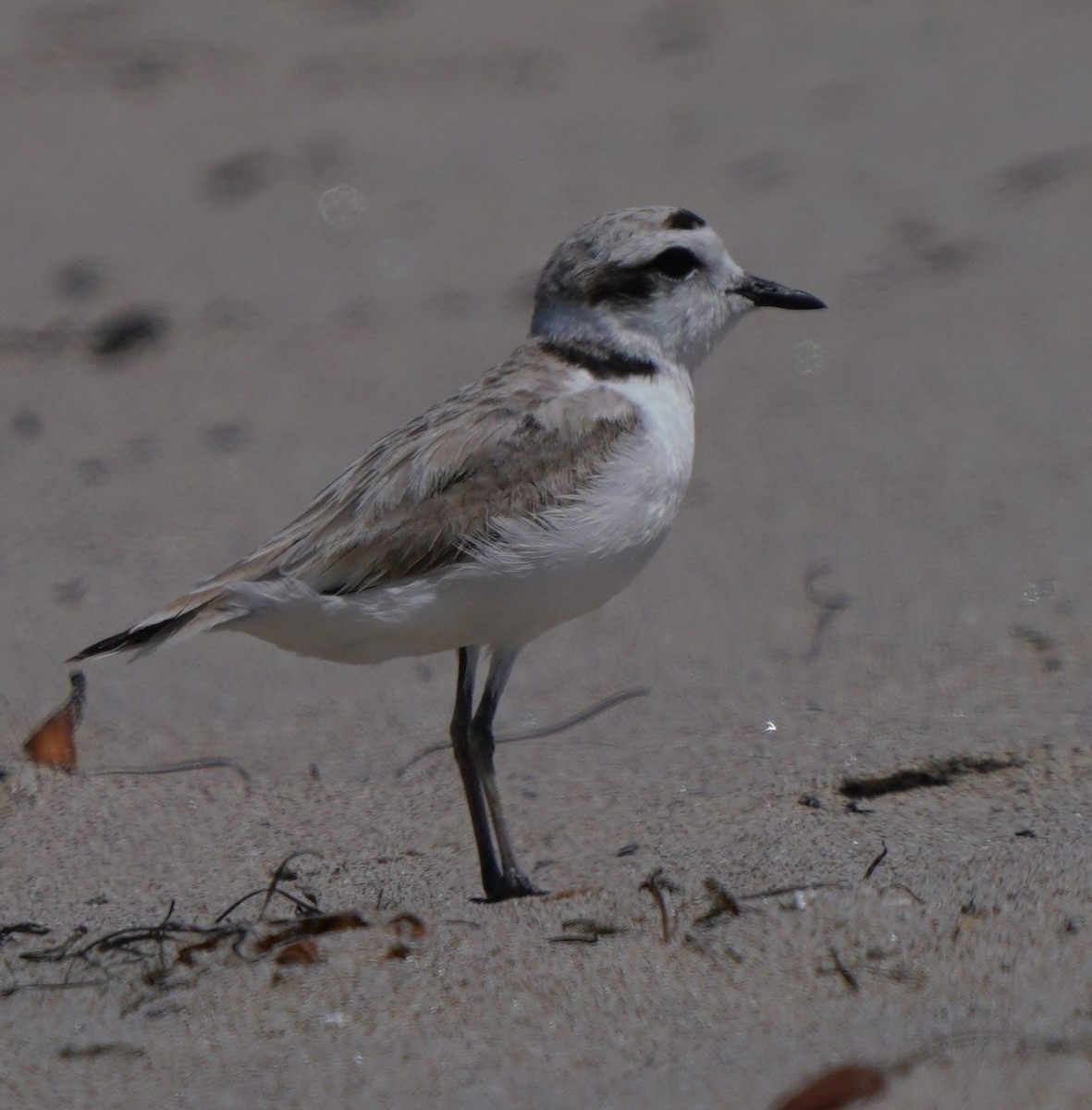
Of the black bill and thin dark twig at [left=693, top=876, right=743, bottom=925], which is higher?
the black bill

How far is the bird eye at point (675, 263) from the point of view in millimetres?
4492

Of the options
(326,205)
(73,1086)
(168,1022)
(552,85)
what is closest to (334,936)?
(168,1022)

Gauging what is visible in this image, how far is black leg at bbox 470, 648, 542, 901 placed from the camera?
13.7 ft

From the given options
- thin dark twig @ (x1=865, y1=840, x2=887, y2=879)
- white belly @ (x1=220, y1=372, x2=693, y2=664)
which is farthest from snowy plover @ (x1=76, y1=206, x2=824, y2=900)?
thin dark twig @ (x1=865, y1=840, x2=887, y2=879)

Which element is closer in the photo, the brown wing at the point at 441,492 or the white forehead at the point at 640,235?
the brown wing at the point at 441,492

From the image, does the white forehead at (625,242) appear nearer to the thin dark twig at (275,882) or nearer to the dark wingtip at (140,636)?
the dark wingtip at (140,636)

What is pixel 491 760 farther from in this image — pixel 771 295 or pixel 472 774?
pixel 771 295

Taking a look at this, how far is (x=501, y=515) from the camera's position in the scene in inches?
161

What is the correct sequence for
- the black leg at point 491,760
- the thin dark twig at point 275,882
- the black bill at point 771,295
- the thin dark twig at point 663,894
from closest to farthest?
1. the thin dark twig at point 663,894
2. the thin dark twig at point 275,882
3. the black leg at point 491,760
4. the black bill at point 771,295

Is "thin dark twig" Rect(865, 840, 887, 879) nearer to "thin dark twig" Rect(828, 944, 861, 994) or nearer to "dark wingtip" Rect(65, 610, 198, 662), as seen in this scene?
"thin dark twig" Rect(828, 944, 861, 994)

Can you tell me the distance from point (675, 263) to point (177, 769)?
6.20 ft

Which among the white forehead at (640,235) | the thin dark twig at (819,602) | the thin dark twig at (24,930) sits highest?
the white forehead at (640,235)

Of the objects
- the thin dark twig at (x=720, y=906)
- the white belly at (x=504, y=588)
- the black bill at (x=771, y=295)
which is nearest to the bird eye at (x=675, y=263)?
the black bill at (x=771, y=295)

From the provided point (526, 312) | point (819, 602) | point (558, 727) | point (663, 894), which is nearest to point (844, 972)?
point (663, 894)
